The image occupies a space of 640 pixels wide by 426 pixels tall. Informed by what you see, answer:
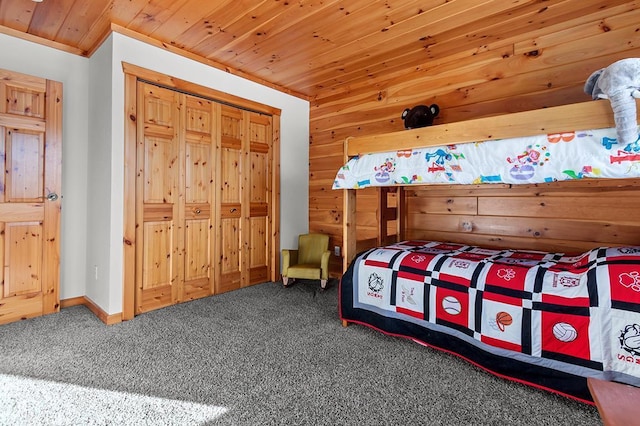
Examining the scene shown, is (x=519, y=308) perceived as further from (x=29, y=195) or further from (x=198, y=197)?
(x=29, y=195)

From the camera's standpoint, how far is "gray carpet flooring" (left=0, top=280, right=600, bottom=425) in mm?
1416

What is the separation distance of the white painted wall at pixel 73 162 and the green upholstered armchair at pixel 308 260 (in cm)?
187

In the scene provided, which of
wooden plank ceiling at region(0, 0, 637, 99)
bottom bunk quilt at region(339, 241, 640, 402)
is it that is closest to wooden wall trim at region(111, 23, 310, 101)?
wooden plank ceiling at region(0, 0, 637, 99)

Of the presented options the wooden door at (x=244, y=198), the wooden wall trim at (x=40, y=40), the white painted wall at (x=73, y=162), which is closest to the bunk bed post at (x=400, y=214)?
the wooden door at (x=244, y=198)

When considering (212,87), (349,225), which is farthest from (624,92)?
(212,87)

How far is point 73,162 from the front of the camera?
281 cm

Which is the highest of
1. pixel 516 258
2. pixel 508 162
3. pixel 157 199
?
pixel 508 162

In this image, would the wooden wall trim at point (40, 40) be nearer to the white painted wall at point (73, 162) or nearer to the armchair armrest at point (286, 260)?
the white painted wall at point (73, 162)

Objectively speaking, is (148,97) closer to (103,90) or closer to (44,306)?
(103,90)

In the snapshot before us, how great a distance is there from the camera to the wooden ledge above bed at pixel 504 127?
5.16 feet

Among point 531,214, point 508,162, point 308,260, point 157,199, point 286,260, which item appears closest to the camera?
point 508,162

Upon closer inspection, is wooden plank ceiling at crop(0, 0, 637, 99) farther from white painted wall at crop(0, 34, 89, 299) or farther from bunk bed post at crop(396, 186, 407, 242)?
bunk bed post at crop(396, 186, 407, 242)

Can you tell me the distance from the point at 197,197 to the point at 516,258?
2661 mm

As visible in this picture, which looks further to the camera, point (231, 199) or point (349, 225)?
point (231, 199)
